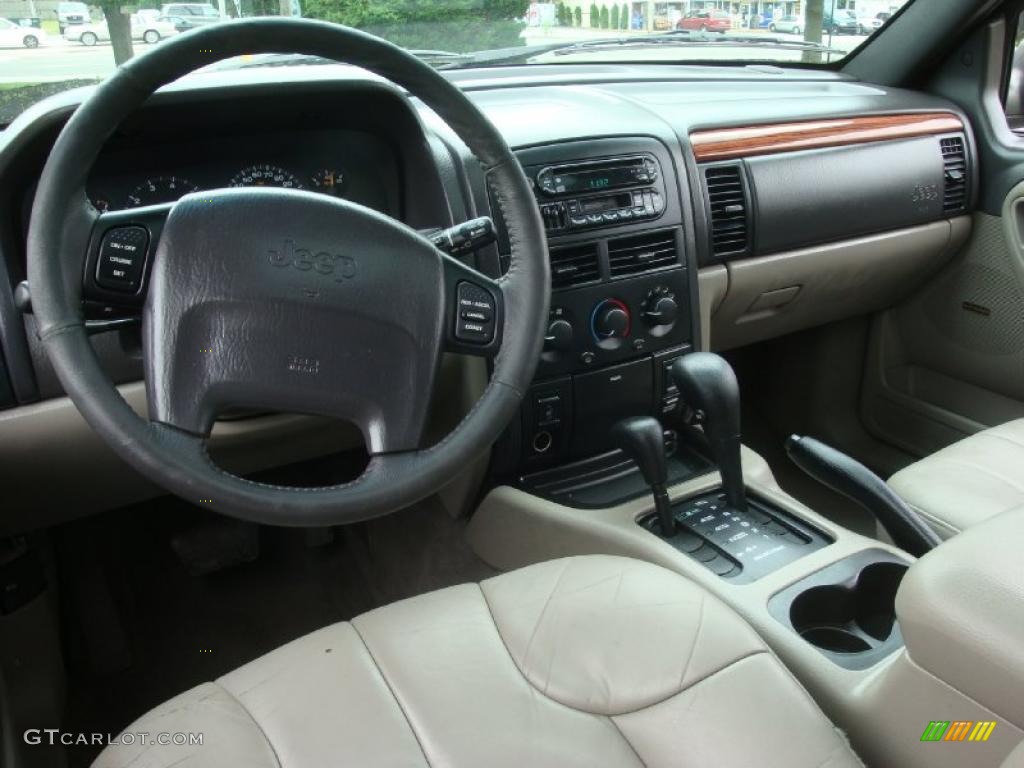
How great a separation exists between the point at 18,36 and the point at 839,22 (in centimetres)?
195

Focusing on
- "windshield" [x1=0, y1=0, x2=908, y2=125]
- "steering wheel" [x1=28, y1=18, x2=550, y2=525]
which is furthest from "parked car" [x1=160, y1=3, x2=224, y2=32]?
"steering wheel" [x1=28, y1=18, x2=550, y2=525]

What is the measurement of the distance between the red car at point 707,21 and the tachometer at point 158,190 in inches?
52.4

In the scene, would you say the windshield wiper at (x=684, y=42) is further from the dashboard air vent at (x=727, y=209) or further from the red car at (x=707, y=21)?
the dashboard air vent at (x=727, y=209)

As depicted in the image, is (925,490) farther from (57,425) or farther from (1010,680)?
(57,425)

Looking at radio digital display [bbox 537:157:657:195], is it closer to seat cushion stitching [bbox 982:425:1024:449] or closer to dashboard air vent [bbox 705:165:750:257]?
dashboard air vent [bbox 705:165:750:257]

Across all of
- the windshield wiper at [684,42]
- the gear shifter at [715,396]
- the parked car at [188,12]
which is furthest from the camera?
the windshield wiper at [684,42]

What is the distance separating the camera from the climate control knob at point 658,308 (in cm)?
179

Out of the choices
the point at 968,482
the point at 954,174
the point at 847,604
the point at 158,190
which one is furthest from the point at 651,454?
the point at 954,174

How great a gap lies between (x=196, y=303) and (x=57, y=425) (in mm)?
457

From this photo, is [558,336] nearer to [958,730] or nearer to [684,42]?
[958,730]

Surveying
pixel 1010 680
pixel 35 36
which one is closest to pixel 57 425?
pixel 35 36

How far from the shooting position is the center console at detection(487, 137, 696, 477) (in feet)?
5.55

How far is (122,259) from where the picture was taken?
109 cm

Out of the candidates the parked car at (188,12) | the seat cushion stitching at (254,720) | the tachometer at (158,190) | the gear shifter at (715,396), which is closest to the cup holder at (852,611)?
the gear shifter at (715,396)
